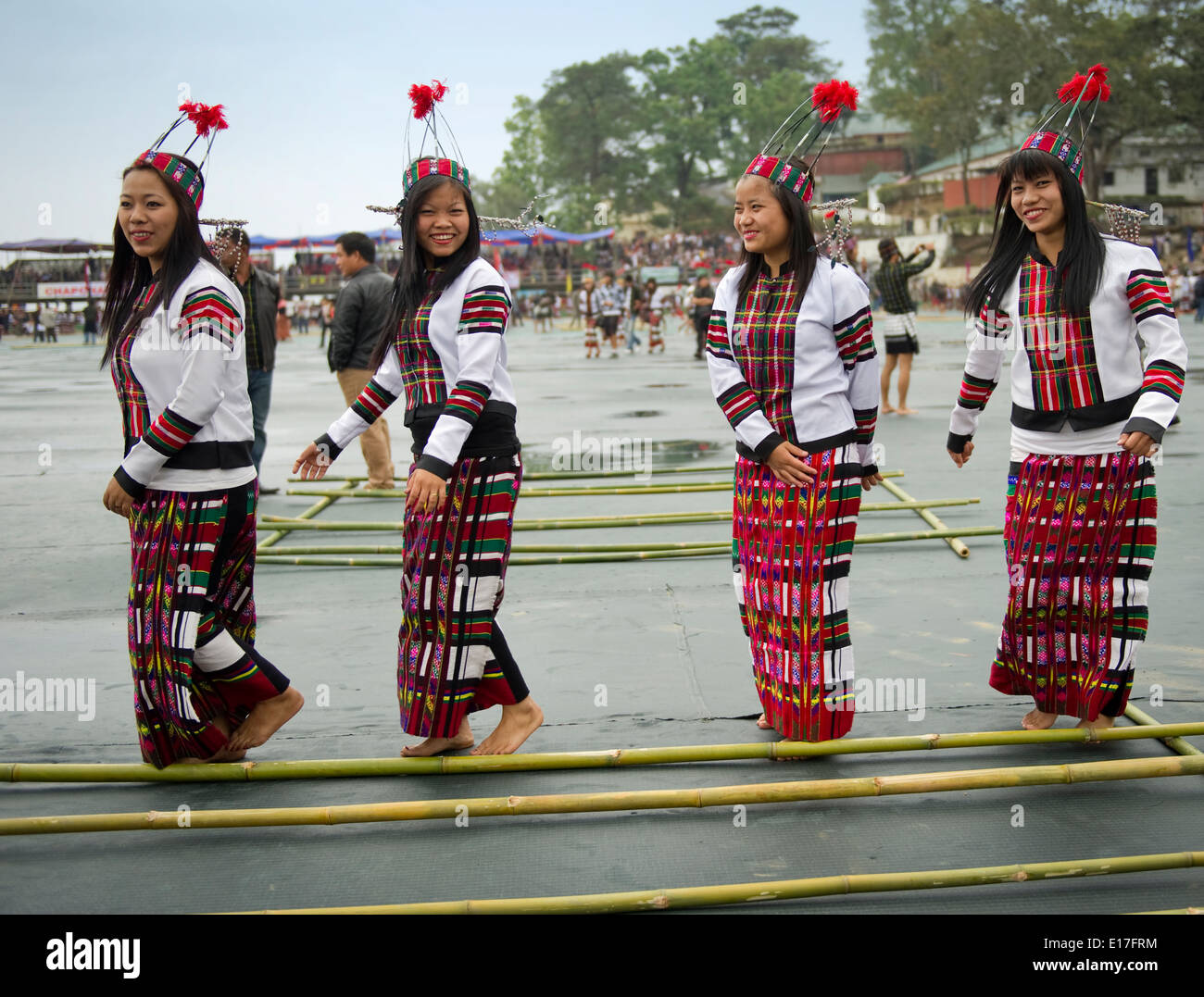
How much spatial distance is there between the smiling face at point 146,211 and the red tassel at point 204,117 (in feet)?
0.90

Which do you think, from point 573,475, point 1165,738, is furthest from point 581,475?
point 1165,738

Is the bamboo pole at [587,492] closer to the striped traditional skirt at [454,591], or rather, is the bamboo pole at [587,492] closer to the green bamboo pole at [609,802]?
the striped traditional skirt at [454,591]

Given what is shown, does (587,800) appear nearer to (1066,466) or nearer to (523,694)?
(523,694)

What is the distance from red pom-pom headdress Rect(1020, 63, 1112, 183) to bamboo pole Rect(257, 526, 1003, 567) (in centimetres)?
264

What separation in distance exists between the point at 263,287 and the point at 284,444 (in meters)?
3.60

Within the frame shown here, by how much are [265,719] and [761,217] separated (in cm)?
207

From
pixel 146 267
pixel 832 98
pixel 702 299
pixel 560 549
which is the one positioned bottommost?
pixel 560 549

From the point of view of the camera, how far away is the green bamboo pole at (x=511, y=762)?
341cm

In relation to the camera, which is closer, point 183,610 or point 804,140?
point 183,610

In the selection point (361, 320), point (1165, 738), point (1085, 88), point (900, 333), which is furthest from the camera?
point (900, 333)

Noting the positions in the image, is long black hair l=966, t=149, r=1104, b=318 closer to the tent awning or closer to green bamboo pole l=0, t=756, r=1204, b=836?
green bamboo pole l=0, t=756, r=1204, b=836

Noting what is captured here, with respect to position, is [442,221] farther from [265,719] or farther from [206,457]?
[265,719]

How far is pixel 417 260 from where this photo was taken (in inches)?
138

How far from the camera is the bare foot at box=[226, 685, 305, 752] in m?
3.65
